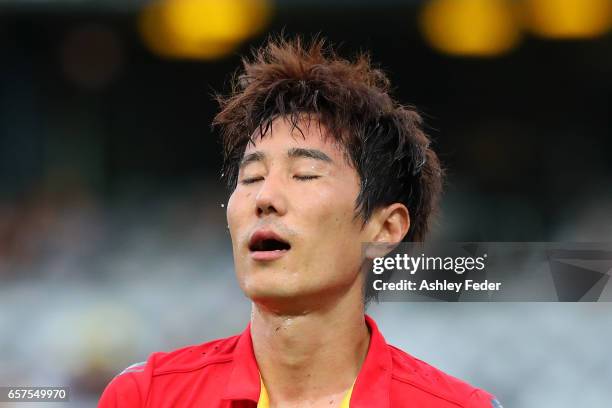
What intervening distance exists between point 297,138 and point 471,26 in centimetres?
93

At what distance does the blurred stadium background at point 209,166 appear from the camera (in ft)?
8.00

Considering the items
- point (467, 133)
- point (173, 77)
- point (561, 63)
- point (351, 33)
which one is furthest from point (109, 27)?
point (561, 63)

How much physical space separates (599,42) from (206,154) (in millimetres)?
1160

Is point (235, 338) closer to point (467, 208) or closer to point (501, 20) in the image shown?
point (467, 208)

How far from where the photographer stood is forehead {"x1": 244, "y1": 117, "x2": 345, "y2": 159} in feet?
5.76

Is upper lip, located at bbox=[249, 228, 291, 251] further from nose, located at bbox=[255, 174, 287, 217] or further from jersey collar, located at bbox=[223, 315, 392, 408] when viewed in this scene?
jersey collar, located at bbox=[223, 315, 392, 408]

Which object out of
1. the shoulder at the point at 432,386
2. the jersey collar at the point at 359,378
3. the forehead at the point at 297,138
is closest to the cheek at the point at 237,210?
the forehead at the point at 297,138

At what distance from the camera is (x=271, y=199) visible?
5.43 feet

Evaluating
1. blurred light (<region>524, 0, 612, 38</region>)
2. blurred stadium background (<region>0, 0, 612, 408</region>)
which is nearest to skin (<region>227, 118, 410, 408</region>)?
blurred stadium background (<region>0, 0, 612, 408</region>)

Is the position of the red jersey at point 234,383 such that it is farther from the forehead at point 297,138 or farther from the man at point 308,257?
the forehead at point 297,138

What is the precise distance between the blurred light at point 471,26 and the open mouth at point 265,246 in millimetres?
1039

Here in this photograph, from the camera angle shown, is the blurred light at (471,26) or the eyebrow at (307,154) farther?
the blurred light at (471,26)

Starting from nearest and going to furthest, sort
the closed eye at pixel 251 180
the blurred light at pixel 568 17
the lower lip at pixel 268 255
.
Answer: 1. the lower lip at pixel 268 255
2. the closed eye at pixel 251 180
3. the blurred light at pixel 568 17

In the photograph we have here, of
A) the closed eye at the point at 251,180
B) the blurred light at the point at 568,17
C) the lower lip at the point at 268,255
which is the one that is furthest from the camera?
the blurred light at the point at 568,17
